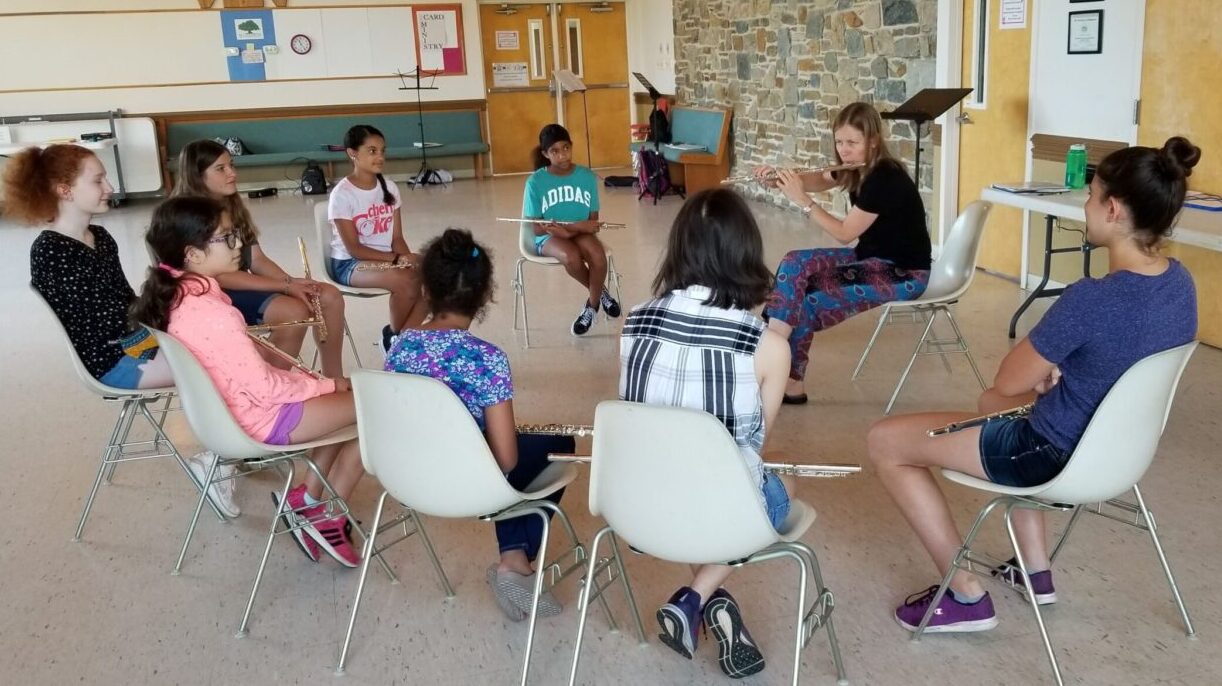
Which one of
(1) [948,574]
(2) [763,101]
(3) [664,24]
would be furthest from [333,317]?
(3) [664,24]

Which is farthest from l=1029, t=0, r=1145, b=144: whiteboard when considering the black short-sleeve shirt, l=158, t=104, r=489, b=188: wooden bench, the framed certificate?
l=158, t=104, r=489, b=188: wooden bench

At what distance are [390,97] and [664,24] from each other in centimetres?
300

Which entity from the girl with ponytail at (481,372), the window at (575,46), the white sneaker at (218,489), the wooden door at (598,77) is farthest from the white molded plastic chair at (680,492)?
the window at (575,46)

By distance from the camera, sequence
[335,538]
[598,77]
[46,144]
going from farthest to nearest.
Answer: [598,77], [46,144], [335,538]

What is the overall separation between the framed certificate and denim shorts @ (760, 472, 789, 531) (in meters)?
3.30

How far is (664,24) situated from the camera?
35.8ft

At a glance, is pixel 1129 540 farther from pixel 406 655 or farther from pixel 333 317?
pixel 333 317

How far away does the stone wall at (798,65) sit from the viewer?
6.13 m

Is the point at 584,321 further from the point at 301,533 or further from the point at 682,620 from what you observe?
the point at 682,620

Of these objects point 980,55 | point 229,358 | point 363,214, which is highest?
point 980,55

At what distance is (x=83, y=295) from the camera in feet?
9.35

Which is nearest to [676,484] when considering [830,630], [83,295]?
[830,630]

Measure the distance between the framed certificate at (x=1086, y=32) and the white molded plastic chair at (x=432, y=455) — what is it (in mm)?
3503

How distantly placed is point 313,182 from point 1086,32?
797 cm
